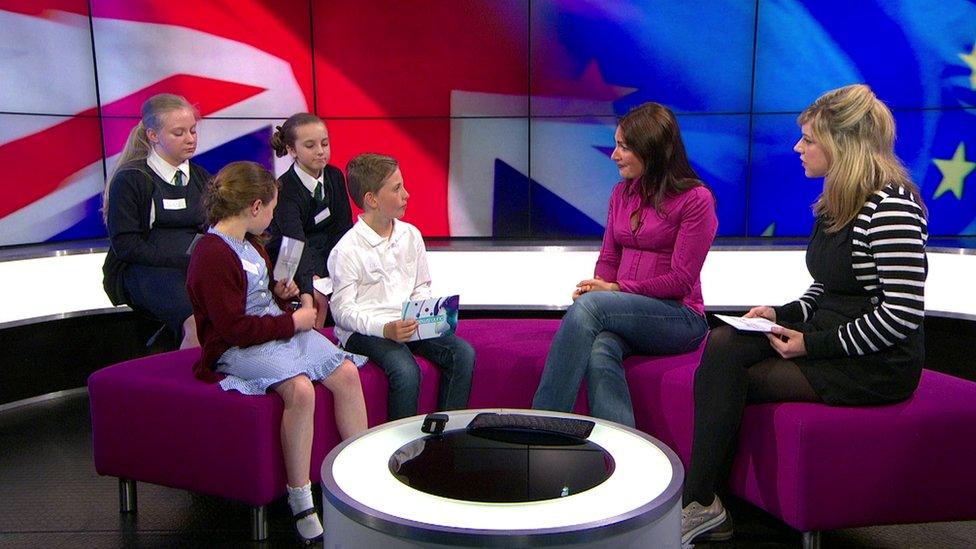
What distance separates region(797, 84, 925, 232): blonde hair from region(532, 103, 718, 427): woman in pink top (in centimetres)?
55

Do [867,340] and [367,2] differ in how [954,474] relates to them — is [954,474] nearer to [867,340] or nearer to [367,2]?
[867,340]

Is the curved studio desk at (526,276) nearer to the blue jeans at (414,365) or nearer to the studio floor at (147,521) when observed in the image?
the studio floor at (147,521)

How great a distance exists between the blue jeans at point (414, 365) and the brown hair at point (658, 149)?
0.93 meters

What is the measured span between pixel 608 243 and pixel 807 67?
2847 millimetres

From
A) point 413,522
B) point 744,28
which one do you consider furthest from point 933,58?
point 413,522

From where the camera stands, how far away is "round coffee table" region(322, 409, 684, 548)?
4.60 ft

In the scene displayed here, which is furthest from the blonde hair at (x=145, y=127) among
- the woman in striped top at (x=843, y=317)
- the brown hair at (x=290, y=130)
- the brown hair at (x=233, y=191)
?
the woman in striped top at (x=843, y=317)

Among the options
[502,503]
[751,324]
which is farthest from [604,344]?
[502,503]

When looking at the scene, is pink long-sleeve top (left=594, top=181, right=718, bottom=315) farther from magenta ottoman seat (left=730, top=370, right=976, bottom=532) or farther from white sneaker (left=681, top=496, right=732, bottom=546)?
white sneaker (left=681, top=496, right=732, bottom=546)

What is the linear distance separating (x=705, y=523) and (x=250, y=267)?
65.1 inches

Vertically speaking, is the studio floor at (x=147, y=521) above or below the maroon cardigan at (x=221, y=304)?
below

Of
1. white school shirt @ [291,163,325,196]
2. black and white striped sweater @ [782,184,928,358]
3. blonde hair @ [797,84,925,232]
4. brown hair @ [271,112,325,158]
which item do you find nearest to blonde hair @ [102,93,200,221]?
brown hair @ [271,112,325,158]

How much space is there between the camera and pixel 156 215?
3242mm

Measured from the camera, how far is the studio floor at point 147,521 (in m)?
2.56
